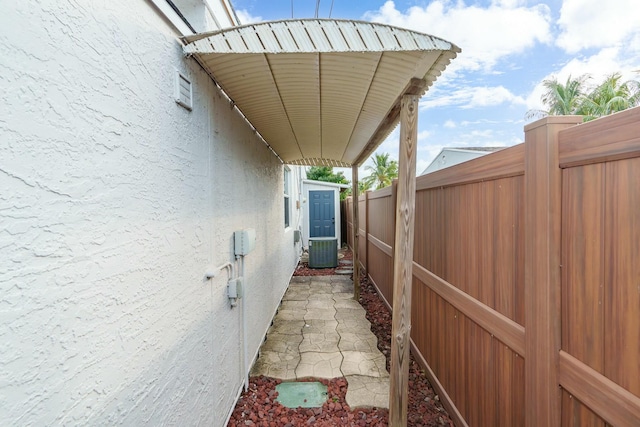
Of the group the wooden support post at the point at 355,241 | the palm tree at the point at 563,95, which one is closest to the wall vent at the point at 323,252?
the wooden support post at the point at 355,241

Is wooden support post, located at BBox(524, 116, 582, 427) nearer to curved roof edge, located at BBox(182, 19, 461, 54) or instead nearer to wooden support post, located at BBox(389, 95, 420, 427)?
curved roof edge, located at BBox(182, 19, 461, 54)

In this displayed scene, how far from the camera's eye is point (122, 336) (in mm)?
1312

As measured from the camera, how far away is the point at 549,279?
1.50 meters

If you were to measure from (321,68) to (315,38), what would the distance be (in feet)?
1.25

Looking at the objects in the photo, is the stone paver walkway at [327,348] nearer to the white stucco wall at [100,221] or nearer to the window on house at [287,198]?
the white stucco wall at [100,221]

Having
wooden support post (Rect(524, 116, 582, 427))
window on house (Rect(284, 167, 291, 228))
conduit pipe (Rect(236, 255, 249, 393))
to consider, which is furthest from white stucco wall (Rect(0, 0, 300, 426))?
window on house (Rect(284, 167, 291, 228))

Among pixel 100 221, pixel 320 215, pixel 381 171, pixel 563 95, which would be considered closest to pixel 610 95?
pixel 563 95

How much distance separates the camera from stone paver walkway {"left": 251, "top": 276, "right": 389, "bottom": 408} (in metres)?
3.38

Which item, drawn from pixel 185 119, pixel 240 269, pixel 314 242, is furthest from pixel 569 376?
pixel 314 242

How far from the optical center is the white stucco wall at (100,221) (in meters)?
0.89

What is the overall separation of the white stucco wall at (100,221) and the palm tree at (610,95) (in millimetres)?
22311

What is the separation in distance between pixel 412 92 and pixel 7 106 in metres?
2.39

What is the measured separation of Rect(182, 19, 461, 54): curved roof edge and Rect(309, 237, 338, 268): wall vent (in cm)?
770

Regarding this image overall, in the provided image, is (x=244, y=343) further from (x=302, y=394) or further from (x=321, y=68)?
(x=321, y=68)
